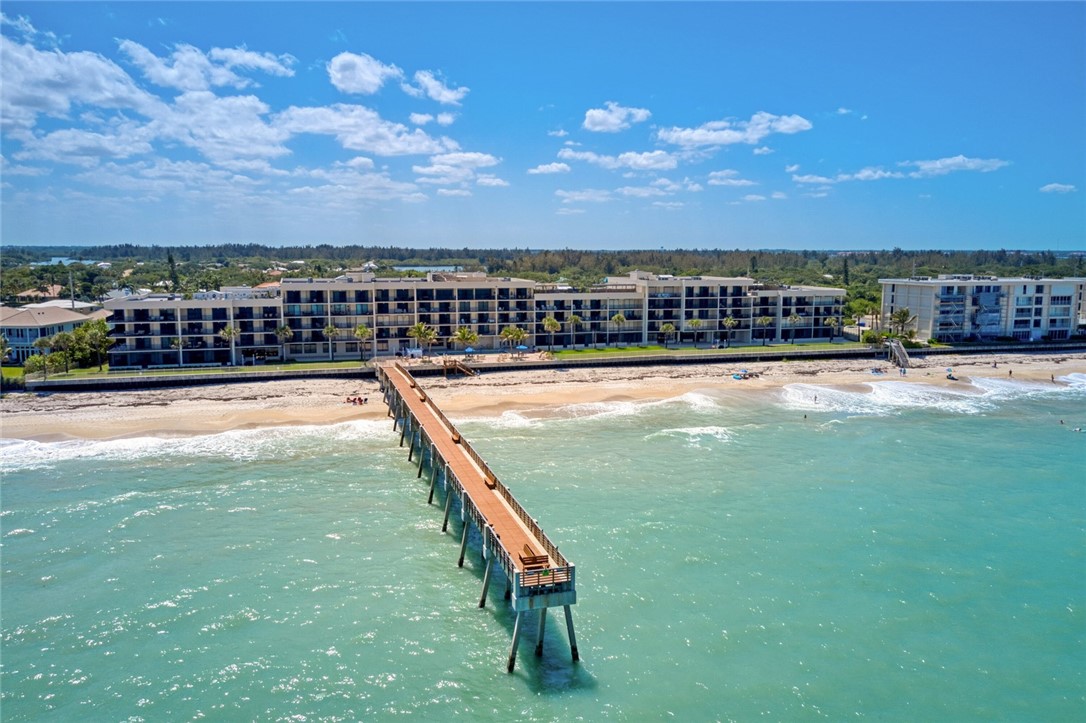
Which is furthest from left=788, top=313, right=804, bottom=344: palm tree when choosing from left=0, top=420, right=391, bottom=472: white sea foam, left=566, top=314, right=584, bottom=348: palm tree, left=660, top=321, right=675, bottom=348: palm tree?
left=0, top=420, right=391, bottom=472: white sea foam

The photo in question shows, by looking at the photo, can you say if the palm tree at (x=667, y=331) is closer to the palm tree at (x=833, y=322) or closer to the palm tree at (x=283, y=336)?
the palm tree at (x=833, y=322)

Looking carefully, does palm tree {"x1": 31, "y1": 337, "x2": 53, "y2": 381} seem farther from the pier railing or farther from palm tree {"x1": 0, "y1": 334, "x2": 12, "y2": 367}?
the pier railing

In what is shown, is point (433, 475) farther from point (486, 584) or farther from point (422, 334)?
point (422, 334)

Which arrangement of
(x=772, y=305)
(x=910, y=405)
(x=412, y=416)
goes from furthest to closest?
(x=772, y=305)
(x=910, y=405)
(x=412, y=416)

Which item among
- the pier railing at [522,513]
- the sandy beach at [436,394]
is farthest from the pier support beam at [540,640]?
the sandy beach at [436,394]

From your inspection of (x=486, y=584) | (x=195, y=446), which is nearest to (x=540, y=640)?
(x=486, y=584)

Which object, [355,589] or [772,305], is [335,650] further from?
[772,305]

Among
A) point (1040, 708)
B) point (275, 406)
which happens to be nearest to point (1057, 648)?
point (1040, 708)
